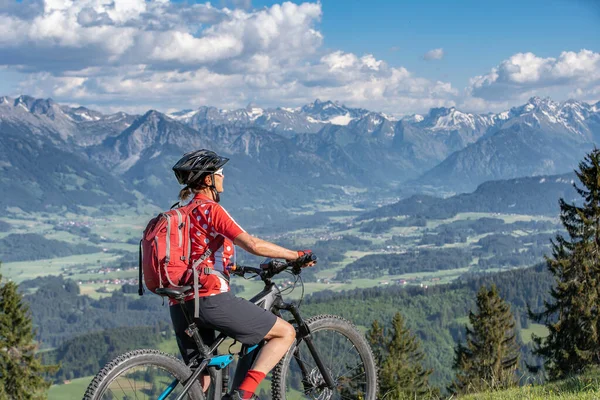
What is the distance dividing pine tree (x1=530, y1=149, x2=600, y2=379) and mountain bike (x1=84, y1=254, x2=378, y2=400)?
73.1 feet

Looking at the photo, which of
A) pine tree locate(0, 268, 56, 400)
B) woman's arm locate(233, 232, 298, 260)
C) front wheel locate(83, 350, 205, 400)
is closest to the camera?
front wheel locate(83, 350, 205, 400)

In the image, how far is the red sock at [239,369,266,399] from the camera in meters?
6.44

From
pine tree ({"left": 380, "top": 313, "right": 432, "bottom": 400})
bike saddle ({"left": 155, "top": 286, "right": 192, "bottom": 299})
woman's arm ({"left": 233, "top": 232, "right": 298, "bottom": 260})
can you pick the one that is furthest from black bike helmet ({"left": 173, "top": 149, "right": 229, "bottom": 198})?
pine tree ({"left": 380, "top": 313, "right": 432, "bottom": 400})

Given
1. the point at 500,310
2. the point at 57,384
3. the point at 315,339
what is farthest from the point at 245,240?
the point at 57,384

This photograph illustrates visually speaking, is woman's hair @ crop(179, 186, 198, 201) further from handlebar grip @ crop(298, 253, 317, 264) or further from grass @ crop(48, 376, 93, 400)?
grass @ crop(48, 376, 93, 400)

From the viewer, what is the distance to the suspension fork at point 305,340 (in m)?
6.93

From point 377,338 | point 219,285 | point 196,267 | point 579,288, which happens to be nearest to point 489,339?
point 377,338

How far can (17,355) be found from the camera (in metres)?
27.1

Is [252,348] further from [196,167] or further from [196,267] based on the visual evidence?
[196,167]

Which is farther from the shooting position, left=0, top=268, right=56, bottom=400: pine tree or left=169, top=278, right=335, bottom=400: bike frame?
left=0, top=268, right=56, bottom=400: pine tree

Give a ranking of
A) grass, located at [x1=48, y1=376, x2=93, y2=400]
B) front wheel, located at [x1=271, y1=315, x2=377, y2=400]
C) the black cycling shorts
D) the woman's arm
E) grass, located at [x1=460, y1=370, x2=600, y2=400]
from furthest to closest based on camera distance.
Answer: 1. grass, located at [x1=48, y1=376, x2=93, y2=400]
2. front wheel, located at [x1=271, y1=315, x2=377, y2=400]
3. grass, located at [x1=460, y1=370, x2=600, y2=400]
4. the black cycling shorts
5. the woman's arm

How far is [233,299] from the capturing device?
6.17 meters

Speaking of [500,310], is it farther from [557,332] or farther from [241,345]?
[241,345]

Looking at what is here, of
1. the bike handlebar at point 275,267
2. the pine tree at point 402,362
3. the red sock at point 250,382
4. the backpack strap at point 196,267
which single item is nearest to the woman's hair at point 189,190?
the backpack strap at point 196,267
